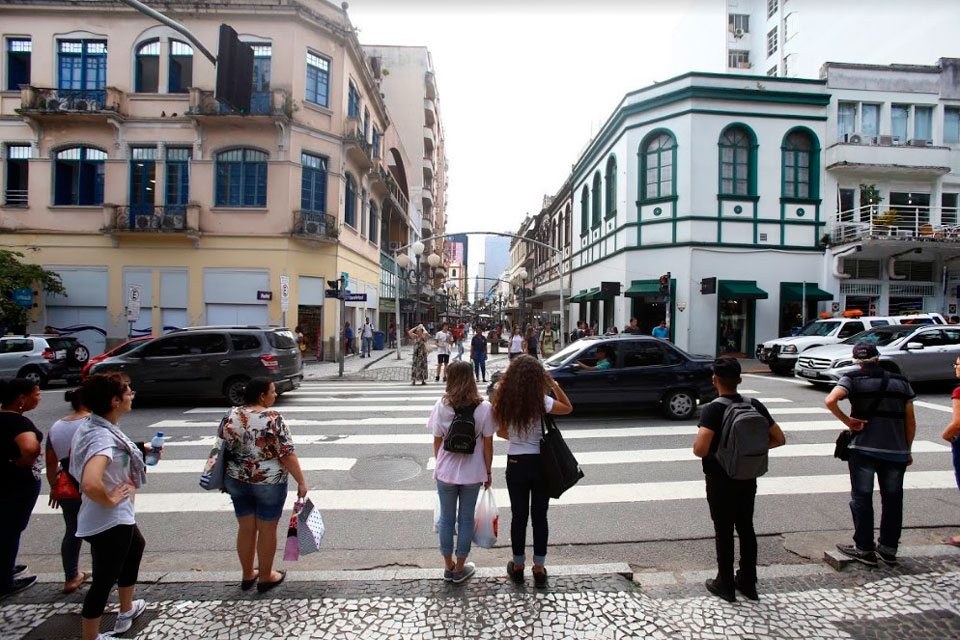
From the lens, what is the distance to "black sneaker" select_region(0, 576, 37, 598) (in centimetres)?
338

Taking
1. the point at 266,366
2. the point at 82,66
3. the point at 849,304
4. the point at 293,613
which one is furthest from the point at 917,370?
the point at 82,66

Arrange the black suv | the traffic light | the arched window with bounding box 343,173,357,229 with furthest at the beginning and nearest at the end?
1. the arched window with bounding box 343,173,357,229
2. the black suv
3. the traffic light

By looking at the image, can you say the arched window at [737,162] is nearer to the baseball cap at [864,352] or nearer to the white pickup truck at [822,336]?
the white pickup truck at [822,336]

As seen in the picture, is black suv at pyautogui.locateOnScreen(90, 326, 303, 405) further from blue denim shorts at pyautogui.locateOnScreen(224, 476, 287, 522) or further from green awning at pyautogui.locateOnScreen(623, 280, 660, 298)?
green awning at pyautogui.locateOnScreen(623, 280, 660, 298)

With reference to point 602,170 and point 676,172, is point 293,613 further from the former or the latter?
point 602,170

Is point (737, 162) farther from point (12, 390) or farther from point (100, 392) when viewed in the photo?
point (12, 390)

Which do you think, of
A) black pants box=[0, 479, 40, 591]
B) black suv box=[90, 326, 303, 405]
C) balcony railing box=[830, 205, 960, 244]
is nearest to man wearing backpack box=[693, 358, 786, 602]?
black pants box=[0, 479, 40, 591]

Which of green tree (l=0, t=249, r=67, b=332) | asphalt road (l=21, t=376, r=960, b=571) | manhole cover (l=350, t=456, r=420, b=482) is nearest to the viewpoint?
asphalt road (l=21, t=376, r=960, b=571)

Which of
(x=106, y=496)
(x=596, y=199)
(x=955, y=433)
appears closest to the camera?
(x=106, y=496)

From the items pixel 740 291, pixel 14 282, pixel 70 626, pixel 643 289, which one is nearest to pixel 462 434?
pixel 70 626

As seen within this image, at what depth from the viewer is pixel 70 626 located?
3.07 m

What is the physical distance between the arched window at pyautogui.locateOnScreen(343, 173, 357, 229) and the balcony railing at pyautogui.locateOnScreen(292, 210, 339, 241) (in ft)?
6.45

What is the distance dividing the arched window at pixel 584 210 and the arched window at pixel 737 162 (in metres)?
9.07

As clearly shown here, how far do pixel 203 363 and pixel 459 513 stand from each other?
30.6 ft
